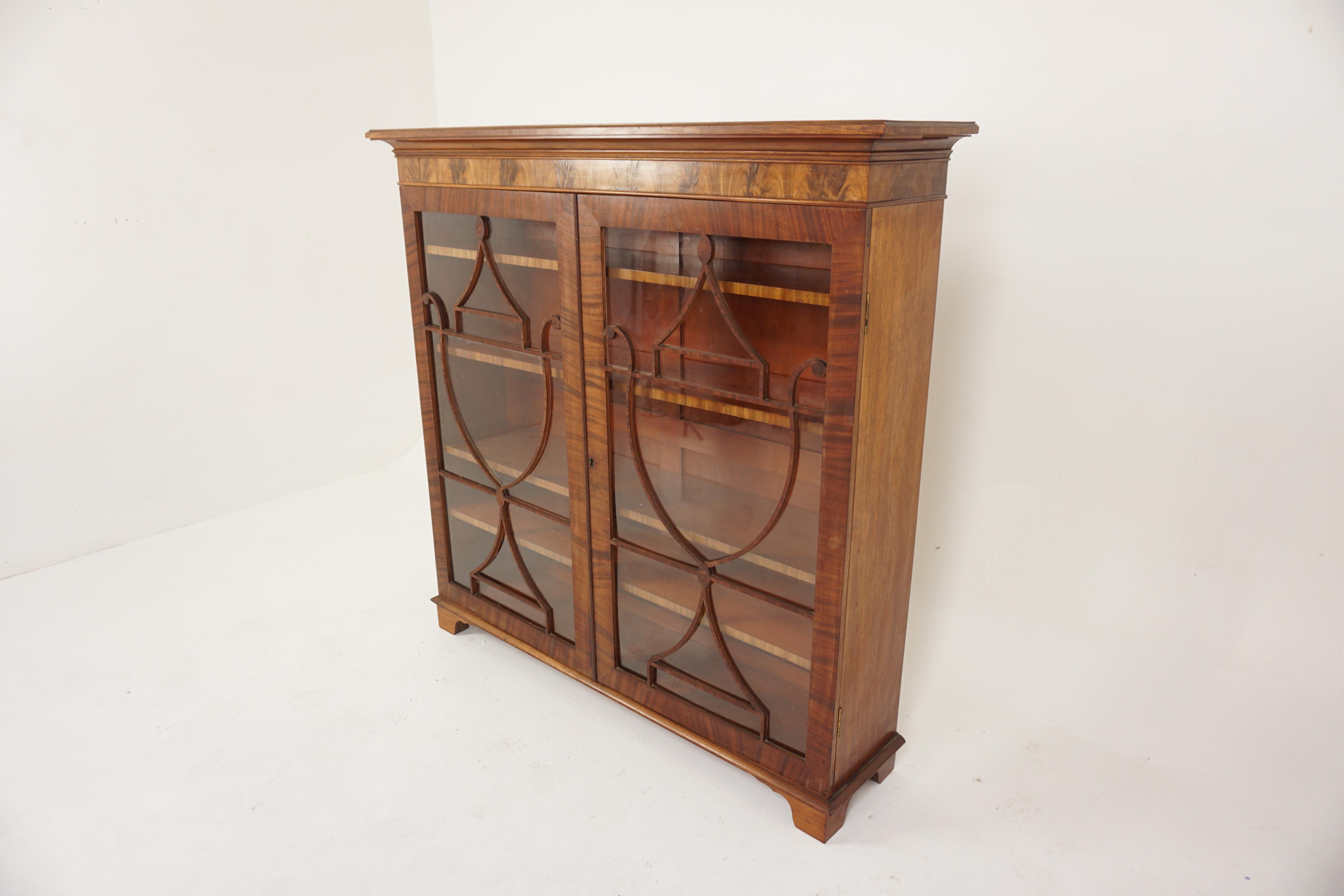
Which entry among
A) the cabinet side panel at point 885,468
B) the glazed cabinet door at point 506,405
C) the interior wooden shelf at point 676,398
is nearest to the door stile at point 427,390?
the glazed cabinet door at point 506,405

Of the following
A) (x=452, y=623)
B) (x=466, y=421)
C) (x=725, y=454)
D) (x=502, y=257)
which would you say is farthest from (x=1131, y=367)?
(x=452, y=623)

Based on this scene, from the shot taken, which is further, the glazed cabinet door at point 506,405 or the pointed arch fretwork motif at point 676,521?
the glazed cabinet door at point 506,405

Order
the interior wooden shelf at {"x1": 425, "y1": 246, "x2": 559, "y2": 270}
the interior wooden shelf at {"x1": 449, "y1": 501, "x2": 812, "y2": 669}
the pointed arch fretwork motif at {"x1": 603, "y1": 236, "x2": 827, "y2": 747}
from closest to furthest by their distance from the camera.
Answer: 1. the pointed arch fretwork motif at {"x1": 603, "y1": 236, "x2": 827, "y2": 747}
2. the interior wooden shelf at {"x1": 449, "y1": 501, "x2": 812, "y2": 669}
3. the interior wooden shelf at {"x1": 425, "y1": 246, "x2": 559, "y2": 270}

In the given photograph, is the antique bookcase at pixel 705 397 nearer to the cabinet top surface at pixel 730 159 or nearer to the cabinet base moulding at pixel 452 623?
the cabinet top surface at pixel 730 159

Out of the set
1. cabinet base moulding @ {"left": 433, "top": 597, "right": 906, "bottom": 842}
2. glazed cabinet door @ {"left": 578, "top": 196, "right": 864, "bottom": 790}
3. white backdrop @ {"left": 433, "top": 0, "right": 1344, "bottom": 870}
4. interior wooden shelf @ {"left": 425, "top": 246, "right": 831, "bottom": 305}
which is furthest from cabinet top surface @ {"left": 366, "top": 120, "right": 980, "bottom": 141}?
cabinet base moulding @ {"left": 433, "top": 597, "right": 906, "bottom": 842}

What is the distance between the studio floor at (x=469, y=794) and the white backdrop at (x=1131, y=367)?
0.12 meters

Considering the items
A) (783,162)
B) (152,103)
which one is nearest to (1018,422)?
(783,162)

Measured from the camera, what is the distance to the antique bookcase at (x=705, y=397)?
4.84 ft

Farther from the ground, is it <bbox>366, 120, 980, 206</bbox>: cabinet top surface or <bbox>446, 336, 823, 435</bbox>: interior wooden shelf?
<bbox>366, 120, 980, 206</bbox>: cabinet top surface

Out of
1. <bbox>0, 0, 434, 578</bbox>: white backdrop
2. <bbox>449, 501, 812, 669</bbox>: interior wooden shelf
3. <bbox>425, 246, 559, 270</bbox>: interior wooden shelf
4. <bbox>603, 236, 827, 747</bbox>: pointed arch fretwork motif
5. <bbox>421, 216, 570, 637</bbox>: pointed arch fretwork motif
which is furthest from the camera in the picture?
<bbox>0, 0, 434, 578</bbox>: white backdrop

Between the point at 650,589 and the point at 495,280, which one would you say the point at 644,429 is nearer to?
the point at 650,589

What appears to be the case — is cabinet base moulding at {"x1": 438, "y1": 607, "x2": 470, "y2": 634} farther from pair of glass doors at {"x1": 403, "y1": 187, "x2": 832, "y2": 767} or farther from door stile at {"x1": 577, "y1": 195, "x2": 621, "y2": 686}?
door stile at {"x1": 577, "y1": 195, "x2": 621, "y2": 686}

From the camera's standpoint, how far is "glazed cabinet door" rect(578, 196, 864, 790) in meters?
1.50

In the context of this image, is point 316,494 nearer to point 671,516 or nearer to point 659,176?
point 671,516
